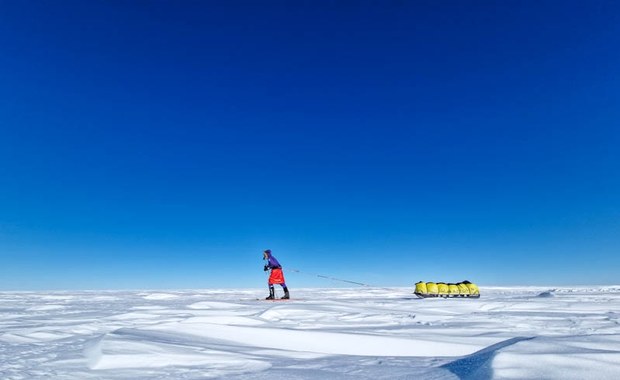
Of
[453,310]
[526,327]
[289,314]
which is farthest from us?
[453,310]

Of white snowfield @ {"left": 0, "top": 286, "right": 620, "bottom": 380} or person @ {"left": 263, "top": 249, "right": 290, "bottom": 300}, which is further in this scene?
person @ {"left": 263, "top": 249, "right": 290, "bottom": 300}

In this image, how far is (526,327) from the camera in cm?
471

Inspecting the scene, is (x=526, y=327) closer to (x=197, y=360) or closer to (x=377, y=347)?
(x=377, y=347)

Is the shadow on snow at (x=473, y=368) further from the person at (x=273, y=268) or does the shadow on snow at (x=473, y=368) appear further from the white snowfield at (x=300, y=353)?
the person at (x=273, y=268)

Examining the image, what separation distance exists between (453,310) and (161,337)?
5.77 meters

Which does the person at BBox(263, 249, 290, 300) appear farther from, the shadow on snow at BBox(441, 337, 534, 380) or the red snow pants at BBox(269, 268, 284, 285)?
the shadow on snow at BBox(441, 337, 534, 380)

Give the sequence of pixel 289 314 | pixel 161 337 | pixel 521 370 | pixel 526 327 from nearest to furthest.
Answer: pixel 521 370
pixel 161 337
pixel 526 327
pixel 289 314

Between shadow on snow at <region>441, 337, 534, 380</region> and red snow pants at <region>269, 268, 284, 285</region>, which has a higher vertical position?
red snow pants at <region>269, 268, 284, 285</region>

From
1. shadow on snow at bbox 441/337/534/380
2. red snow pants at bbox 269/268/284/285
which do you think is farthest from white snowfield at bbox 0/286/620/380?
red snow pants at bbox 269/268/284/285

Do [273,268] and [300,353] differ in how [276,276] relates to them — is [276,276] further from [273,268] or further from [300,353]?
[300,353]

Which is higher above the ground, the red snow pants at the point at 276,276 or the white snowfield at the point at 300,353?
the red snow pants at the point at 276,276

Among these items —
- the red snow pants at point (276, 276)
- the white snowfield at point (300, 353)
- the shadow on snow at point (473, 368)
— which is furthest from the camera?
the red snow pants at point (276, 276)

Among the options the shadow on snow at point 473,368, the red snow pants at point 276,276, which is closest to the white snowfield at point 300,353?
the shadow on snow at point 473,368

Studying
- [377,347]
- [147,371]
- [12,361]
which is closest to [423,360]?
[377,347]
